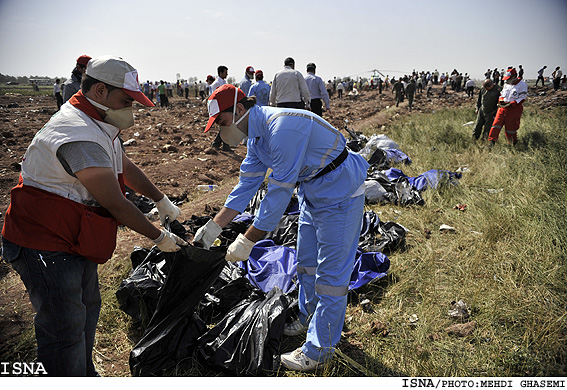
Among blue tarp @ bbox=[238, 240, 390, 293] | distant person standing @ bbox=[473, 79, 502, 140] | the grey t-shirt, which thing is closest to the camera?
the grey t-shirt

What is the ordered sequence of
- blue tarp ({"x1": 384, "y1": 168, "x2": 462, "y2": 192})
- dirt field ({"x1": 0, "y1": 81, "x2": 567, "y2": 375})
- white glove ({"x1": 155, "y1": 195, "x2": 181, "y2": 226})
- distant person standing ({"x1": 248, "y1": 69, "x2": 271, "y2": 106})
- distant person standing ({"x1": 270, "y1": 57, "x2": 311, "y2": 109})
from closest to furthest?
white glove ({"x1": 155, "y1": 195, "x2": 181, "y2": 226}), dirt field ({"x1": 0, "y1": 81, "x2": 567, "y2": 375}), blue tarp ({"x1": 384, "y1": 168, "x2": 462, "y2": 192}), distant person standing ({"x1": 270, "y1": 57, "x2": 311, "y2": 109}), distant person standing ({"x1": 248, "y1": 69, "x2": 271, "y2": 106})

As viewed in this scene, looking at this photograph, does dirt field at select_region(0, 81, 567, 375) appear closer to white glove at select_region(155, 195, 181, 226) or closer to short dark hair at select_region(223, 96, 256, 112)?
white glove at select_region(155, 195, 181, 226)

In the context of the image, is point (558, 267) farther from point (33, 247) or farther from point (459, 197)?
point (33, 247)

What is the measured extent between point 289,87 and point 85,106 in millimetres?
4904

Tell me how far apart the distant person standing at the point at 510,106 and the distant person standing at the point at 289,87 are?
3.89 metres

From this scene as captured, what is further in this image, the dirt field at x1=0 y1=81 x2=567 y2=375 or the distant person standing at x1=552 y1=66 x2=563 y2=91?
the distant person standing at x1=552 y1=66 x2=563 y2=91

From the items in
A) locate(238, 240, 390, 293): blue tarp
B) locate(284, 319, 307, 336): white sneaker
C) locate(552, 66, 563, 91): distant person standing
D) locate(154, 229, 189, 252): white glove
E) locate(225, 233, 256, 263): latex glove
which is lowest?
locate(284, 319, 307, 336): white sneaker

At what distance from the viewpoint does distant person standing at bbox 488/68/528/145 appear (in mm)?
6691

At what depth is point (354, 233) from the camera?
6.84 feet

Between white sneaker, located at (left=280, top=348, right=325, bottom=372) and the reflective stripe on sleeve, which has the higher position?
the reflective stripe on sleeve

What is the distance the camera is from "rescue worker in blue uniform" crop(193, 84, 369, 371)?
1.85 metres

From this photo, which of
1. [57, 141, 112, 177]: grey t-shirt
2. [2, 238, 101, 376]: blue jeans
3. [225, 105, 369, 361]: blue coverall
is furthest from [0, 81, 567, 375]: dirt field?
[57, 141, 112, 177]: grey t-shirt

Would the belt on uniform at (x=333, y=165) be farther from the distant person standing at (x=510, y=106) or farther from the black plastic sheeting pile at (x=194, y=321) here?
the distant person standing at (x=510, y=106)

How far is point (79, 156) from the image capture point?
A: 55.2 inches
